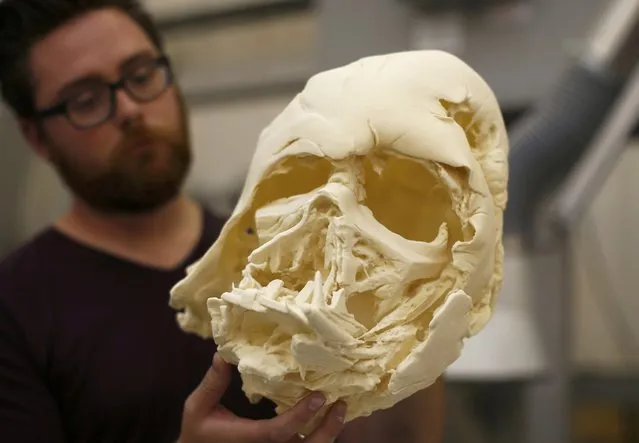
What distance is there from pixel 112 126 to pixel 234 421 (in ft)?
1.93

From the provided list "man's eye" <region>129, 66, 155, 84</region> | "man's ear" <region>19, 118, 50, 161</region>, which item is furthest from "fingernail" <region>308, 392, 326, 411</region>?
"man's ear" <region>19, 118, 50, 161</region>

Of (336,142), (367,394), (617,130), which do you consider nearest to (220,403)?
(367,394)

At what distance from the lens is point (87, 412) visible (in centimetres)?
113

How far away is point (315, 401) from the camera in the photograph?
27.9 inches

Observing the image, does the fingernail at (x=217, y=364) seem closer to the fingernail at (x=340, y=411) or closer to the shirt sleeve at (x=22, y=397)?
the fingernail at (x=340, y=411)

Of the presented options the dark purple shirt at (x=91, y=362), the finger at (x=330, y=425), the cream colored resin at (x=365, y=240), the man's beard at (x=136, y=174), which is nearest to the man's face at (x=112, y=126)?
the man's beard at (x=136, y=174)

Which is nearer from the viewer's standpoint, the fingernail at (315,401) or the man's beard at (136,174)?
the fingernail at (315,401)

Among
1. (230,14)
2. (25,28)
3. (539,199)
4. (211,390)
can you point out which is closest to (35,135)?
(25,28)

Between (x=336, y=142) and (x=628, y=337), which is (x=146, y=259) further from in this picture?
(x=628, y=337)

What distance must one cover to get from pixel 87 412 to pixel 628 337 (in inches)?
57.0

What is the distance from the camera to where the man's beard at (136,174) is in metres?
1.20

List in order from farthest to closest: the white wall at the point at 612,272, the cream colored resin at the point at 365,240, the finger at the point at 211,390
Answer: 1. the white wall at the point at 612,272
2. the finger at the point at 211,390
3. the cream colored resin at the point at 365,240

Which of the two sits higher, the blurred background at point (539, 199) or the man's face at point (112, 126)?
the man's face at point (112, 126)

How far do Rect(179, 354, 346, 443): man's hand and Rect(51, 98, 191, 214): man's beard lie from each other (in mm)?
492
